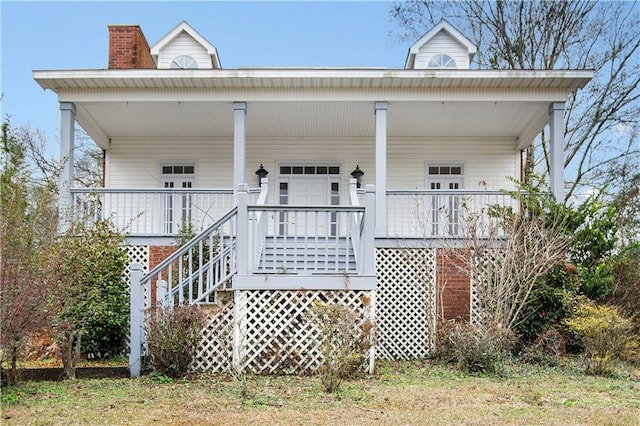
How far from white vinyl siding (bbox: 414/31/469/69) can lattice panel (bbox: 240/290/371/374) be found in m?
7.61

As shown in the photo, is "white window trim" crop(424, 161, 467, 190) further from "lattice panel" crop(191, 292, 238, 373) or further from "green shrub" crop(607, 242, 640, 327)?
"lattice panel" crop(191, 292, 238, 373)

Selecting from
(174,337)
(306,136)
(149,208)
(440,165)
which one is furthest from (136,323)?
(440,165)

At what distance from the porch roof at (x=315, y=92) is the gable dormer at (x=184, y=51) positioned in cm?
213

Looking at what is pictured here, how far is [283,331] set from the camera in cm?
870

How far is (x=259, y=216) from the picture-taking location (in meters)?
10.1

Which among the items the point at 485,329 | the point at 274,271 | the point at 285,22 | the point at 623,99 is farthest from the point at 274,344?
the point at 623,99

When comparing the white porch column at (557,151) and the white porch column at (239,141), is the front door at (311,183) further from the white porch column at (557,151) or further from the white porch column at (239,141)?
the white porch column at (557,151)

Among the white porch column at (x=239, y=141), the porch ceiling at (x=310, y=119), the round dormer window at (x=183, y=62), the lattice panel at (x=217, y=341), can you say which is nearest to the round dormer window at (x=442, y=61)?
the porch ceiling at (x=310, y=119)

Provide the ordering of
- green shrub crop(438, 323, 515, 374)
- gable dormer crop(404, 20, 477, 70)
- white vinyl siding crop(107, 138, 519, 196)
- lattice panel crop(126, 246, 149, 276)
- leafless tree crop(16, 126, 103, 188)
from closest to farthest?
green shrub crop(438, 323, 515, 374) < lattice panel crop(126, 246, 149, 276) < gable dormer crop(404, 20, 477, 70) < white vinyl siding crop(107, 138, 519, 196) < leafless tree crop(16, 126, 103, 188)

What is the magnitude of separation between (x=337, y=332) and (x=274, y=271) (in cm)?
132

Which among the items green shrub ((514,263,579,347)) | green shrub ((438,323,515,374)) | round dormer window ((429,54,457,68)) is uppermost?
round dormer window ((429,54,457,68))

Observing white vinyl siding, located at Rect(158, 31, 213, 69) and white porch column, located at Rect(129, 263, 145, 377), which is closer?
white porch column, located at Rect(129, 263, 145, 377)

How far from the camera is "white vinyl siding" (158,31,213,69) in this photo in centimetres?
1475

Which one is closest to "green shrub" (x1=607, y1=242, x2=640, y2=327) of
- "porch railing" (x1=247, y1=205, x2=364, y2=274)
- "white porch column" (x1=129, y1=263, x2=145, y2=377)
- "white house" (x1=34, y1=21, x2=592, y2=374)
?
"white house" (x1=34, y1=21, x2=592, y2=374)
